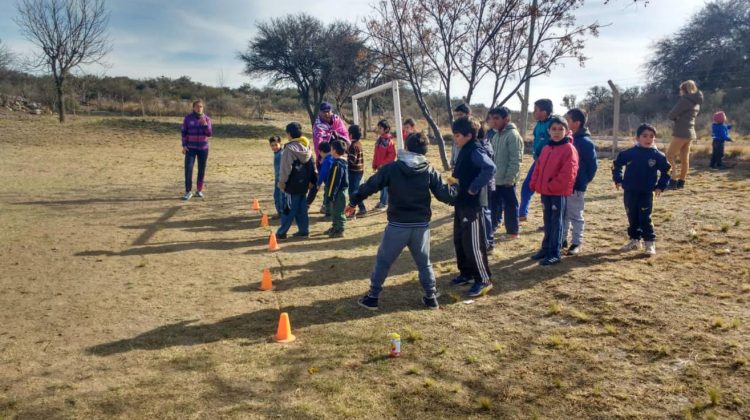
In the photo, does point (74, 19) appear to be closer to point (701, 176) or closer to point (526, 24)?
point (526, 24)

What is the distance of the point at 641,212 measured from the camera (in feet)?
22.6

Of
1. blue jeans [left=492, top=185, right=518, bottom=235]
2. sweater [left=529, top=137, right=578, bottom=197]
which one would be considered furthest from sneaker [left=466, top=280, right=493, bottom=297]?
blue jeans [left=492, top=185, right=518, bottom=235]

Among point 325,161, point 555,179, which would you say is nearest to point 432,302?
point 555,179

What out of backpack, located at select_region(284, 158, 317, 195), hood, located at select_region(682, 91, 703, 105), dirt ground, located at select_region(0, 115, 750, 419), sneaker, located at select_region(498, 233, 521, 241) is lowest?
dirt ground, located at select_region(0, 115, 750, 419)

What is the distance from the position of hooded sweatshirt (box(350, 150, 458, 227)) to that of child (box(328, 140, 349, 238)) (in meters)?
3.08

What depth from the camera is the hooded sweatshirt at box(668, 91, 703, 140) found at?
1088 cm

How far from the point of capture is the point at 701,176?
13.2 m

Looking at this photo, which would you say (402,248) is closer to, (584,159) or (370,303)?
(370,303)

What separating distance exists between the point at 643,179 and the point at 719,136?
30.4ft

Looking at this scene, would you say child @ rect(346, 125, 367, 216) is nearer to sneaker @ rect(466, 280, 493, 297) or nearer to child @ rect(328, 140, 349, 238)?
child @ rect(328, 140, 349, 238)

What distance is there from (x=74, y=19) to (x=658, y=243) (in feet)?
120

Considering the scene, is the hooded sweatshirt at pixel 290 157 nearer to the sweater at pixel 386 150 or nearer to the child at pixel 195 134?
the sweater at pixel 386 150

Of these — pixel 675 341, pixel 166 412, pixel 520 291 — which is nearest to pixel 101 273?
pixel 166 412

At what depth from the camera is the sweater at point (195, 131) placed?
11.1m
